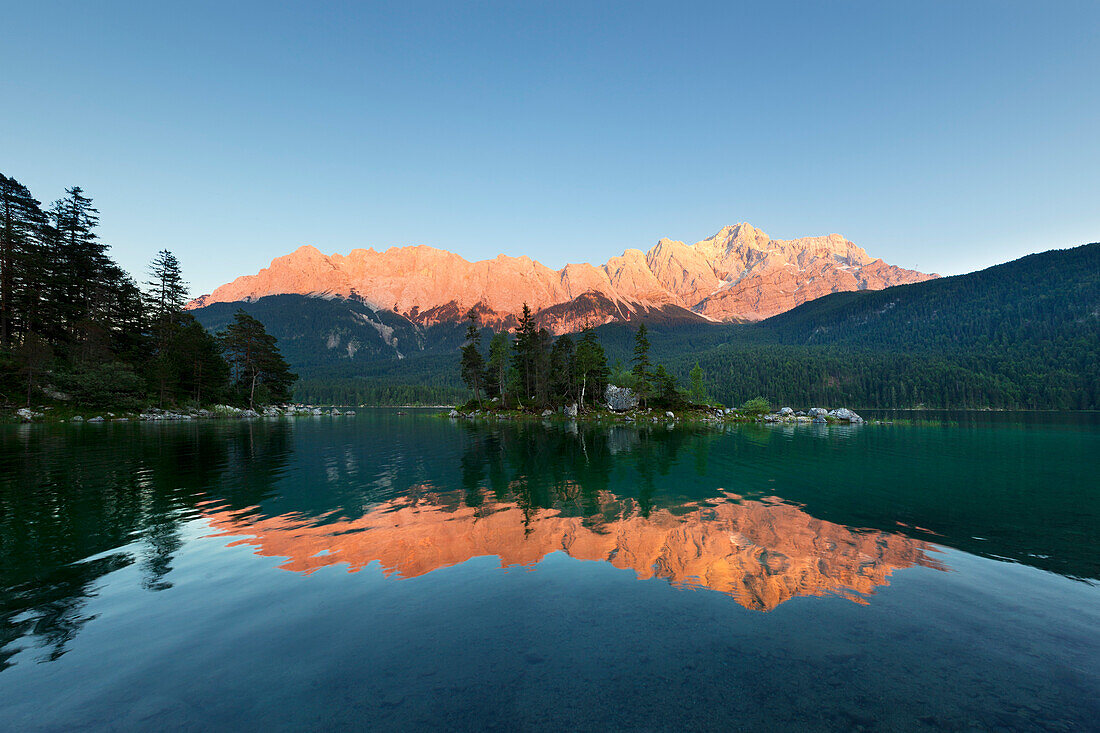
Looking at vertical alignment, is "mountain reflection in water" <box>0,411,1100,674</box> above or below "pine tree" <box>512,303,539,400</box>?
below

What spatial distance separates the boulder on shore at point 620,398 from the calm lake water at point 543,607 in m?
74.0

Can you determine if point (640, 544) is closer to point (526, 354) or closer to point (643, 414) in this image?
point (643, 414)

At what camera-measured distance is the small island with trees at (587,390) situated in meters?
96.2

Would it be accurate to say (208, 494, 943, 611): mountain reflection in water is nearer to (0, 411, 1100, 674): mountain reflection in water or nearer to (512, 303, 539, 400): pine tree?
(0, 411, 1100, 674): mountain reflection in water

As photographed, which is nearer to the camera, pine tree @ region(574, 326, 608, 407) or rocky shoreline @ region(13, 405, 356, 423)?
rocky shoreline @ region(13, 405, 356, 423)

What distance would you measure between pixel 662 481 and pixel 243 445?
41.7m

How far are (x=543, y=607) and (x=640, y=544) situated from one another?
585cm

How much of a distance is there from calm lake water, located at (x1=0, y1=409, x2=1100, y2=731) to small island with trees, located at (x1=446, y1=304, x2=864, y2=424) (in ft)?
235

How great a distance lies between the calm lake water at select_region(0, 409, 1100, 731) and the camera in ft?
22.4

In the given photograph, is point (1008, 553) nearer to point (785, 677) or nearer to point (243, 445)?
point (785, 677)

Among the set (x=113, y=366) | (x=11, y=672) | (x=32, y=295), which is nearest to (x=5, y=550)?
(x=11, y=672)

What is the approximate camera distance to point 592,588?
38.9 feet

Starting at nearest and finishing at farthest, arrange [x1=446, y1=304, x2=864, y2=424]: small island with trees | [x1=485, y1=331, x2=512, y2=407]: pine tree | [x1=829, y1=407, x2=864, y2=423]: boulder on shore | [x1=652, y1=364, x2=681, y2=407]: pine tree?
[x1=446, y1=304, x2=864, y2=424]: small island with trees → [x1=829, y1=407, x2=864, y2=423]: boulder on shore → [x1=652, y1=364, x2=681, y2=407]: pine tree → [x1=485, y1=331, x2=512, y2=407]: pine tree

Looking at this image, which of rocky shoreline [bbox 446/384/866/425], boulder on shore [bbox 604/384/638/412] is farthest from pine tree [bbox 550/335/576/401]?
boulder on shore [bbox 604/384/638/412]
